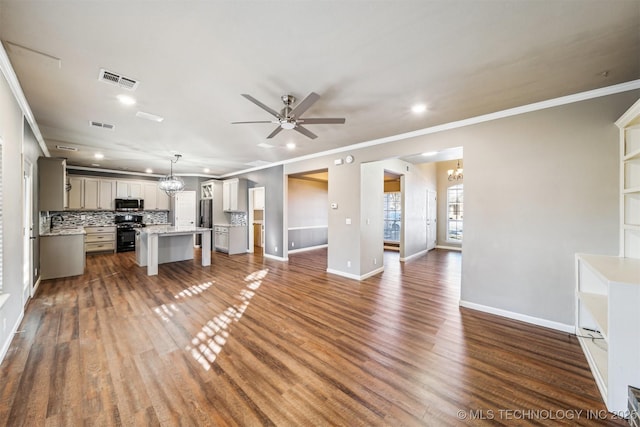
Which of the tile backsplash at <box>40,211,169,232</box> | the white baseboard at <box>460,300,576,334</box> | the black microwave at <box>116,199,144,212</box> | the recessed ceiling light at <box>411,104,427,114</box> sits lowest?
the white baseboard at <box>460,300,576,334</box>

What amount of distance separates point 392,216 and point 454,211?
213 cm

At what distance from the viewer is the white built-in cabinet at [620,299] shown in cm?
169

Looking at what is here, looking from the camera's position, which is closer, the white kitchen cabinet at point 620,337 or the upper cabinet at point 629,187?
the white kitchen cabinet at point 620,337

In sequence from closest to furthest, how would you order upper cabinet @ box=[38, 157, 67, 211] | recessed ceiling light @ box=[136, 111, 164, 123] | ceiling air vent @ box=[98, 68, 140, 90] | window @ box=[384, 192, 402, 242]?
1. ceiling air vent @ box=[98, 68, 140, 90]
2. recessed ceiling light @ box=[136, 111, 164, 123]
3. upper cabinet @ box=[38, 157, 67, 211]
4. window @ box=[384, 192, 402, 242]

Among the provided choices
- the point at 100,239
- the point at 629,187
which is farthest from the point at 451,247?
the point at 100,239

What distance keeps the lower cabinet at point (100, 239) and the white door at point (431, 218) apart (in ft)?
33.3

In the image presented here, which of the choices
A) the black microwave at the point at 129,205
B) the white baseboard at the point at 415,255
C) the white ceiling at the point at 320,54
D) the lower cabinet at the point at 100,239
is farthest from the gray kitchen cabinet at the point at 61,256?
the white baseboard at the point at 415,255

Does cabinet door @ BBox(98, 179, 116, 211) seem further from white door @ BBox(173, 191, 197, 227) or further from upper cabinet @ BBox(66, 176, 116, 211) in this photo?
white door @ BBox(173, 191, 197, 227)

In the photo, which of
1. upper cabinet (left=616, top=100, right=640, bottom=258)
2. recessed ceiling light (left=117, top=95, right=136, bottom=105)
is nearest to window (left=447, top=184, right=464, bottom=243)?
upper cabinet (left=616, top=100, right=640, bottom=258)

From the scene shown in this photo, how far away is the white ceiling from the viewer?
161cm

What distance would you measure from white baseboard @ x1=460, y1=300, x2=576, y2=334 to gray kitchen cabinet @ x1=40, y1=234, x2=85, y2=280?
718 cm

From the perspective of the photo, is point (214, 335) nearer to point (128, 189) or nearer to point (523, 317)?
point (523, 317)

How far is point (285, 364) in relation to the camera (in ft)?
7.30

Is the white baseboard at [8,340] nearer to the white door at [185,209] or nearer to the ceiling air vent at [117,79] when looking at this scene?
the ceiling air vent at [117,79]
